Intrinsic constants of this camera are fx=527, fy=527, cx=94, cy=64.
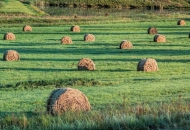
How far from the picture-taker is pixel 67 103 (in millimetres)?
16672

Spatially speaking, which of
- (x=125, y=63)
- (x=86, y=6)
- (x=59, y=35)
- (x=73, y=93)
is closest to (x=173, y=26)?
(x=59, y=35)

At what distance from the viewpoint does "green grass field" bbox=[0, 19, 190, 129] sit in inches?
520

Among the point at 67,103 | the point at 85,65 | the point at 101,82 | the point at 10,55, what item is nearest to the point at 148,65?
the point at 85,65

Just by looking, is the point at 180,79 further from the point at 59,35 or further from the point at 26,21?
the point at 26,21

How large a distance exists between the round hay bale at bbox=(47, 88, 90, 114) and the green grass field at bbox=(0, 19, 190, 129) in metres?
0.40

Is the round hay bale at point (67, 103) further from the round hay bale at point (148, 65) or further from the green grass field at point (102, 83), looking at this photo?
the round hay bale at point (148, 65)

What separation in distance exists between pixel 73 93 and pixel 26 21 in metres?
66.3

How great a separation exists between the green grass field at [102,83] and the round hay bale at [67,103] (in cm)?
40

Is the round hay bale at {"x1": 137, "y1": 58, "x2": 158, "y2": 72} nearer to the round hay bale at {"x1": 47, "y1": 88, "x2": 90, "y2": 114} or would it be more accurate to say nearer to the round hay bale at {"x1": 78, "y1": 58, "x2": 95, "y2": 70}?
the round hay bale at {"x1": 78, "y1": 58, "x2": 95, "y2": 70}

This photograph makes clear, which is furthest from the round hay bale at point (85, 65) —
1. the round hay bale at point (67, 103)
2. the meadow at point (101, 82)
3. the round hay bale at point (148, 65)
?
the round hay bale at point (67, 103)

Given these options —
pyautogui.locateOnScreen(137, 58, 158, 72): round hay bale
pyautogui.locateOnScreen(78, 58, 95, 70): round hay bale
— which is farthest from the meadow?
pyautogui.locateOnScreen(78, 58, 95, 70): round hay bale

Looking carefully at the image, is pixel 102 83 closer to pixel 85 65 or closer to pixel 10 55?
pixel 85 65

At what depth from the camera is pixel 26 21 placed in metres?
81.9

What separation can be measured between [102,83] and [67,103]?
394 inches
